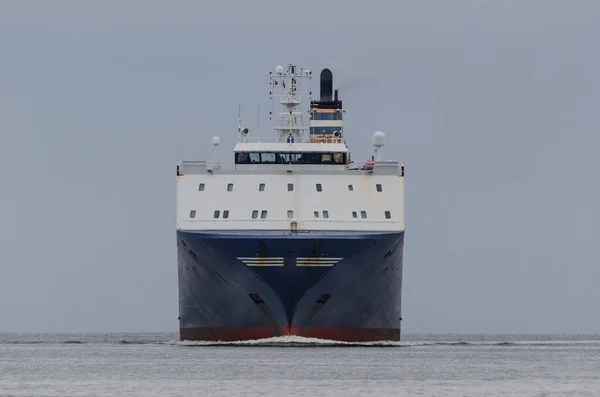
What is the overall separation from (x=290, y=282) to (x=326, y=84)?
19.3m

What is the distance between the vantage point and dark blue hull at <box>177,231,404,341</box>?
206 feet

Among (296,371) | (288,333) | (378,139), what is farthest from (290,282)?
(378,139)

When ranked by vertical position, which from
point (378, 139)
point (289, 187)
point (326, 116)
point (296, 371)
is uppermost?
point (326, 116)

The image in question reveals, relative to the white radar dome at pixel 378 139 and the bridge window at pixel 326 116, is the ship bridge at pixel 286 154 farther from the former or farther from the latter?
the bridge window at pixel 326 116

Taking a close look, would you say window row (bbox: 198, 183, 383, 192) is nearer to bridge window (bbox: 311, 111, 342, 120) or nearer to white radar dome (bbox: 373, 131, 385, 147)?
white radar dome (bbox: 373, 131, 385, 147)

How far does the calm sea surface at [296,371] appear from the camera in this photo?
45812 millimetres

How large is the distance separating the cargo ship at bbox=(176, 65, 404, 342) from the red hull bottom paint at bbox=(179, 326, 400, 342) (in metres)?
0.06

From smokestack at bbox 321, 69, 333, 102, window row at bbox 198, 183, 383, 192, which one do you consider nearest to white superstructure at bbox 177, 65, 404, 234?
window row at bbox 198, 183, 383, 192

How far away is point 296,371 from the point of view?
5191 centimetres

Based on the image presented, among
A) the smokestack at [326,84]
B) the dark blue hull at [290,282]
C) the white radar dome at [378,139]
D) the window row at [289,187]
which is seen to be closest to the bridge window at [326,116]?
the smokestack at [326,84]

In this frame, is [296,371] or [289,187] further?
[289,187]

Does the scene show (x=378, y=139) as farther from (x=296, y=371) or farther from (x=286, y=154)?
(x=296, y=371)

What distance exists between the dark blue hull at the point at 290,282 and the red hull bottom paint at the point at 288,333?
41 mm

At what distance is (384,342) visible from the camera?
225ft
